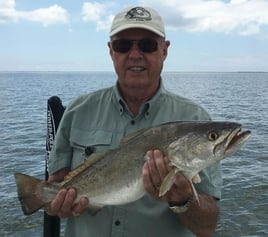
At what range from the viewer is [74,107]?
4449mm

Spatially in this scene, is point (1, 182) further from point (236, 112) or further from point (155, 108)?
point (236, 112)

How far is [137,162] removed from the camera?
12.2ft

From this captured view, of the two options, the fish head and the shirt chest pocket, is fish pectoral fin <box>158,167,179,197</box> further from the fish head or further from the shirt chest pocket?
the shirt chest pocket

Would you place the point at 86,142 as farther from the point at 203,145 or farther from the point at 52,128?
the point at 52,128

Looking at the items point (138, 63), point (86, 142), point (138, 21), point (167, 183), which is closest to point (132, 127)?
point (86, 142)

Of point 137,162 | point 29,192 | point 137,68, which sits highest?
point 137,68

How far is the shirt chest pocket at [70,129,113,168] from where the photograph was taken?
4238 mm

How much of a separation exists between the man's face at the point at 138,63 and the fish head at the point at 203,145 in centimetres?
84

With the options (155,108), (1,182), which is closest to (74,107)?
(155,108)

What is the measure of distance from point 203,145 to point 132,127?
844 mm

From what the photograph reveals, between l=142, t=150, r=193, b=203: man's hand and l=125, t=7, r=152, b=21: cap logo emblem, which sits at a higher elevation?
l=125, t=7, r=152, b=21: cap logo emblem

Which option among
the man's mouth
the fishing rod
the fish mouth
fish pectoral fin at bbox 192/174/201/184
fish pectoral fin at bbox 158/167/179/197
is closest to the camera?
fish pectoral fin at bbox 158/167/179/197

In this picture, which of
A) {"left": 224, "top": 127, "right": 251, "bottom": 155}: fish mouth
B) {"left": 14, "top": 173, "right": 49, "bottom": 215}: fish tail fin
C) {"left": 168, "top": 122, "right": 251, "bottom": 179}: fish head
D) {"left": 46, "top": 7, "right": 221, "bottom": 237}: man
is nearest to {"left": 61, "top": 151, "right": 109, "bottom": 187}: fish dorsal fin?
{"left": 46, "top": 7, "right": 221, "bottom": 237}: man

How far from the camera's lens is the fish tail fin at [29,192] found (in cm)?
397
